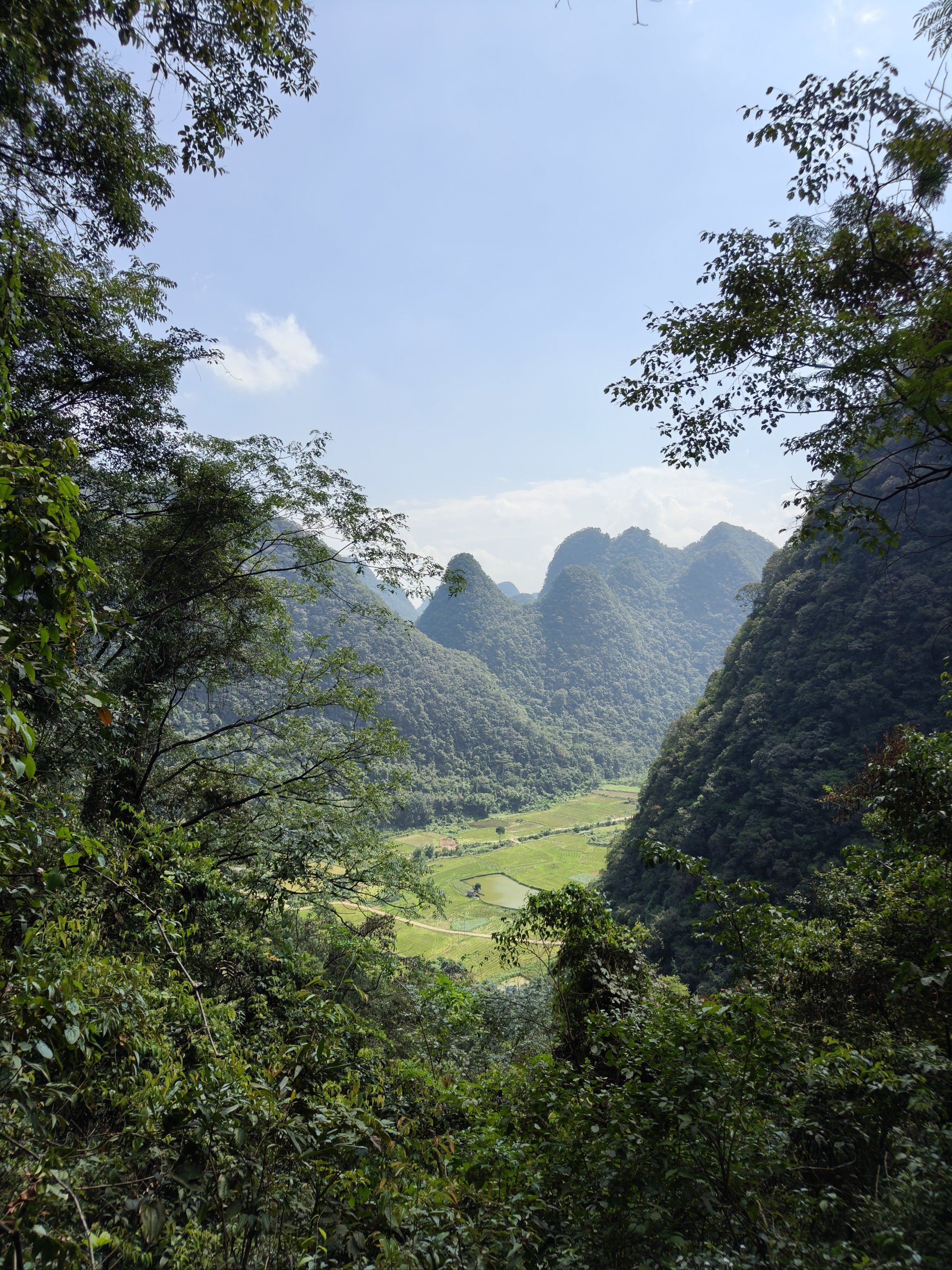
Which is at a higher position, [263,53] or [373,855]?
[263,53]

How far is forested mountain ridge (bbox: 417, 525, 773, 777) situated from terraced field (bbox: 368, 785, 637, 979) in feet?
60.8

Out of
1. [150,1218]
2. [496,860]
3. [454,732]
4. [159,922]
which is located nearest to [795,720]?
[496,860]

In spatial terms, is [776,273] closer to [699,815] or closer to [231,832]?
[231,832]

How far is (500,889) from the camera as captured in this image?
3438 centimetres

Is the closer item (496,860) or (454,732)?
(496,860)

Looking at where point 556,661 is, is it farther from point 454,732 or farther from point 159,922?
point 159,922

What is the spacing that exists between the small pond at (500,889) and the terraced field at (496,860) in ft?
0.40

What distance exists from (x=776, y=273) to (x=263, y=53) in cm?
312

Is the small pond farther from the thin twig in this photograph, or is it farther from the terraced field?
the thin twig

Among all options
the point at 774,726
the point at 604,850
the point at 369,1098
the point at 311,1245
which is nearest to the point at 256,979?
the point at 369,1098

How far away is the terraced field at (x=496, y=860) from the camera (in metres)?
26.8

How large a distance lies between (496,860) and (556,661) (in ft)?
182

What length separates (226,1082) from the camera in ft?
5.51

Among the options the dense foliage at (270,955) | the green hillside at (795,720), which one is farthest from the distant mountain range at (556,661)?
the dense foliage at (270,955)
